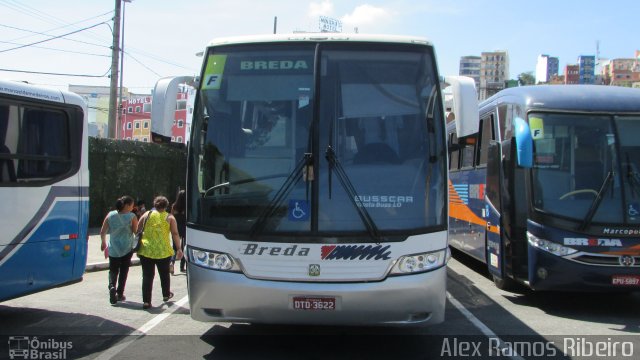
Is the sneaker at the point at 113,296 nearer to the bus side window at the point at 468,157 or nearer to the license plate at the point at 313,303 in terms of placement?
the license plate at the point at 313,303

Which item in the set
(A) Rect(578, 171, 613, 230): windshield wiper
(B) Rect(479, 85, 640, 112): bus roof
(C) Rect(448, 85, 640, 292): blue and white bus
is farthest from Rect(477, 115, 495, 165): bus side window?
(A) Rect(578, 171, 613, 230): windshield wiper

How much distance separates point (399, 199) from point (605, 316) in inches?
184

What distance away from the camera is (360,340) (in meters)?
6.60

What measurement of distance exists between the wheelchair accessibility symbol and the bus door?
4.73 meters

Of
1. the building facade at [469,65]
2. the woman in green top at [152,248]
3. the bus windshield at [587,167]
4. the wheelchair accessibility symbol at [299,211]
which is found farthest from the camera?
the building facade at [469,65]

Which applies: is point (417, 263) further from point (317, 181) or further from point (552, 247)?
point (552, 247)

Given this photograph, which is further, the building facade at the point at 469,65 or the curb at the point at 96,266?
the building facade at the point at 469,65

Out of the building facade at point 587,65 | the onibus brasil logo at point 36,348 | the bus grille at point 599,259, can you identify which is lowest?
the onibus brasil logo at point 36,348

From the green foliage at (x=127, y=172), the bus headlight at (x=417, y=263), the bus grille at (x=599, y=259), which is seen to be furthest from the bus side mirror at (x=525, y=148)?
the green foliage at (x=127, y=172)

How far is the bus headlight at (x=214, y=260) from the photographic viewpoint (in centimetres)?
552

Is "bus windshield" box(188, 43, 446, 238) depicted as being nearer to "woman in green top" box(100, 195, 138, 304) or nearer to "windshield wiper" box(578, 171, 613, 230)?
"windshield wiper" box(578, 171, 613, 230)

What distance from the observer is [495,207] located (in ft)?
31.1

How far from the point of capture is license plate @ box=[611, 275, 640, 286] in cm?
794

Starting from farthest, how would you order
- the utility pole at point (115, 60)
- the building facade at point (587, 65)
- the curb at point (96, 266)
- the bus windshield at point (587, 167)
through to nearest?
the building facade at point (587, 65), the utility pole at point (115, 60), the curb at point (96, 266), the bus windshield at point (587, 167)
